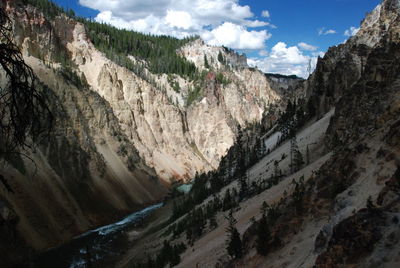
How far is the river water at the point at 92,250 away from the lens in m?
45.6

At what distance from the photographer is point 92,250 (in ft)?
164

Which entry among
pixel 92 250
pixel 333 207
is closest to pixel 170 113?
pixel 92 250

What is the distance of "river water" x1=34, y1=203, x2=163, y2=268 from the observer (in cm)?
4562

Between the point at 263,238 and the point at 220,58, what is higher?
the point at 220,58

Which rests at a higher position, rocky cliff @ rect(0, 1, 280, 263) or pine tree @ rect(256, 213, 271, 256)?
rocky cliff @ rect(0, 1, 280, 263)

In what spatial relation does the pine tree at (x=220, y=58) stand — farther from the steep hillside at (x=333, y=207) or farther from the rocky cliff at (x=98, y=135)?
the steep hillside at (x=333, y=207)

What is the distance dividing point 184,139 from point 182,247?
90963mm

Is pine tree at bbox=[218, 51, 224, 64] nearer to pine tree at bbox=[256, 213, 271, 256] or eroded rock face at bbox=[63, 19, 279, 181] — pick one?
eroded rock face at bbox=[63, 19, 279, 181]

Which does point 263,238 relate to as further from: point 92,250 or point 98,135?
point 98,135

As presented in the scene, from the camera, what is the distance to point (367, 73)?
130 feet

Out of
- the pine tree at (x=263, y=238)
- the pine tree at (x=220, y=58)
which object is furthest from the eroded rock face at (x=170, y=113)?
the pine tree at (x=263, y=238)

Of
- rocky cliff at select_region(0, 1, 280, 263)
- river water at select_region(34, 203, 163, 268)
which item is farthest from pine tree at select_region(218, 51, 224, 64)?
river water at select_region(34, 203, 163, 268)

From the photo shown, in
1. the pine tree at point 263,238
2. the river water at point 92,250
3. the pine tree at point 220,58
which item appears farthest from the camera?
the pine tree at point 220,58

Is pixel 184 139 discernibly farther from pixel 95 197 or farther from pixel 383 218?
pixel 383 218
